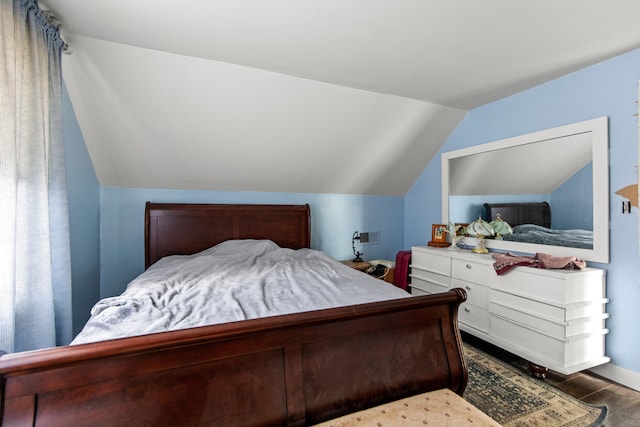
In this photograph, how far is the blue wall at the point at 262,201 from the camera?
9.64 ft

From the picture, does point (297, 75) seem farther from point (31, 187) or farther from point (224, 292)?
point (31, 187)

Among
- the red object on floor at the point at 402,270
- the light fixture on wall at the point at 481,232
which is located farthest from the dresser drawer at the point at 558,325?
the red object on floor at the point at 402,270

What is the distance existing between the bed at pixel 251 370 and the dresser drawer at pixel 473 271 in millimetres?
1261

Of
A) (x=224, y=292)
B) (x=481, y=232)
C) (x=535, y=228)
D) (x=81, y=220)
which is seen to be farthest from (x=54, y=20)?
(x=535, y=228)

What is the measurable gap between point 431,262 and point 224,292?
2154mm

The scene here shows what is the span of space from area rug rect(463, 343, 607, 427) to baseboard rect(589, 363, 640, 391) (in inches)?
17.2

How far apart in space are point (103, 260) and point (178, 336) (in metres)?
2.49

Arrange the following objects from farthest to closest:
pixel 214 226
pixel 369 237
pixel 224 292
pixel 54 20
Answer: pixel 369 237 → pixel 214 226 → pixel 224 292 → pixel 54 20

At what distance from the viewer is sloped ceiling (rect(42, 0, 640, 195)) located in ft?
5.47

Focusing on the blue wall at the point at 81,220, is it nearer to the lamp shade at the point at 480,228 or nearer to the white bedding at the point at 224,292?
the white bedding at the point at 224,292

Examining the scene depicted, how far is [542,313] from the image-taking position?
6.98 ft

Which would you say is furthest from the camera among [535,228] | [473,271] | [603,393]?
[473,271]

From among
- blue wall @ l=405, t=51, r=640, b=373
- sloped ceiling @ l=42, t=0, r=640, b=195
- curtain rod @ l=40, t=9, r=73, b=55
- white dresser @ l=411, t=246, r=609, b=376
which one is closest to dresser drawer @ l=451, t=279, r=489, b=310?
white dresser @ l=411, t=246, r=609, b=376

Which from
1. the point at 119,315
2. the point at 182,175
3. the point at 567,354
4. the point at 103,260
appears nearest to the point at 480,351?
the point at 567,354
